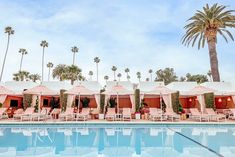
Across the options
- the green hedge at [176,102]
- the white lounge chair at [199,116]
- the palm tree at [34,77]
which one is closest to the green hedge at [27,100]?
the green hedge at [176,102]

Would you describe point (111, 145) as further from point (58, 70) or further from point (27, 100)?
point (58, 70)

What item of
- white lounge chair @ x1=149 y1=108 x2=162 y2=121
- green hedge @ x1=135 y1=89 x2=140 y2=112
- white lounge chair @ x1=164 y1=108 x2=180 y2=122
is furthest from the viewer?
green hedge @ x1=135 y1=89 x2=140 y2=112

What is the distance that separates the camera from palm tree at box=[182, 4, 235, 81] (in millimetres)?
25109

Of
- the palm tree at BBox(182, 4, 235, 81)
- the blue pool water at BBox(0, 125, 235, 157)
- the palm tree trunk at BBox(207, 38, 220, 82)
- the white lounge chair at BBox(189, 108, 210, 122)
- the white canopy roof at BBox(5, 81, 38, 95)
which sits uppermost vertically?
the palm tree at BBox(182, 4, 235, 81)

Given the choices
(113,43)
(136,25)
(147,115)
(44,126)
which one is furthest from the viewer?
(113,43)

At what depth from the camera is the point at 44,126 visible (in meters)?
15.0

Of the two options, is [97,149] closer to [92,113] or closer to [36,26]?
[92,113]

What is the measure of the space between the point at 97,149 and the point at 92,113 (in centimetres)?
1052

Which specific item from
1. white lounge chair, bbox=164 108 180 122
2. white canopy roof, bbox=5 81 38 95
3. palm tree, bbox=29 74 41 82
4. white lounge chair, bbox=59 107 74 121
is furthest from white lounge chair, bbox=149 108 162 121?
palm tree, bbox=29 74 41 82

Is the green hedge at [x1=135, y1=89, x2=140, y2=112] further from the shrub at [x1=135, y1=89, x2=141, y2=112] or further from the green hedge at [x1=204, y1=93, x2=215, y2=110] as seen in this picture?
the green hedge at [x1=204, y1=93, x2=215, y2=110]

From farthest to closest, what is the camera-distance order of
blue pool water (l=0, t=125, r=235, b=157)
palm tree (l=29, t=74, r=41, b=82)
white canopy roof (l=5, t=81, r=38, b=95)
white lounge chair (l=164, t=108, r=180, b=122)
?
palm tree (l=29, t=74, r=41, b=82), white canopy roof (l=5, t=81, r=38, b=95), white lounge chair (l=164, t=108, r=180, b=122), blue pool water (l=0, t=125, r=235, b=157)

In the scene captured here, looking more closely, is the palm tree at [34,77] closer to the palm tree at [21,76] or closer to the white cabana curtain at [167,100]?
the palm tree at [21,76]

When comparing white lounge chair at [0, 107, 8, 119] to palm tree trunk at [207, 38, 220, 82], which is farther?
palm tree trunk at [207, 38, 220, 82]

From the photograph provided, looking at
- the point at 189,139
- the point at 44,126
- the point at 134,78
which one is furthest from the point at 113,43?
the point at 134,78
